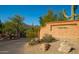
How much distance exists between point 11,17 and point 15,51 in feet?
1.92

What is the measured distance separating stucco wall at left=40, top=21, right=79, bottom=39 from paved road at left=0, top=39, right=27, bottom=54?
38 cm

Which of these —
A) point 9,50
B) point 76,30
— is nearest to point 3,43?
point 9,50

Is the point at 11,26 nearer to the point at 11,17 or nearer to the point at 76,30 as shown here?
the point at 11,17

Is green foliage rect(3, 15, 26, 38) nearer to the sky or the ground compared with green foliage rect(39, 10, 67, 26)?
nearer to the ground

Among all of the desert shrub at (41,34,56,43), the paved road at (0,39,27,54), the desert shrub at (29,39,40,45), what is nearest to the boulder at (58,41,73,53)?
the desert shrub at (41,34,56,43)

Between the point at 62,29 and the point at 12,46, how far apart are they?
90cm

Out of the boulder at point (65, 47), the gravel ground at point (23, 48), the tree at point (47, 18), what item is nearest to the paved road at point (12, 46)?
the gravel ground at point (23, 48)

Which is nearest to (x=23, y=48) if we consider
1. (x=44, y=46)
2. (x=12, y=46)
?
(x=12, y=46)

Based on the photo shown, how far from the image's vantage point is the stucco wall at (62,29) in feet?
47.0

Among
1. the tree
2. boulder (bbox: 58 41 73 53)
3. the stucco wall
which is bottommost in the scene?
boulder (bbox: 58 41 73 53)

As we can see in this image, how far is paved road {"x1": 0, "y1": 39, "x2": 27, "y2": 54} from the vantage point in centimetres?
1438

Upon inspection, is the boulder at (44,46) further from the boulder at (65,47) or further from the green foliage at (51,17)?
the green foliage at (51,17)

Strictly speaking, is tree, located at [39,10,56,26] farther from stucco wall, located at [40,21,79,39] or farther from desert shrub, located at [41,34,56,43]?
desert shrub, located at [41,34,56,43]

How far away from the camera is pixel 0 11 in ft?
47.0
